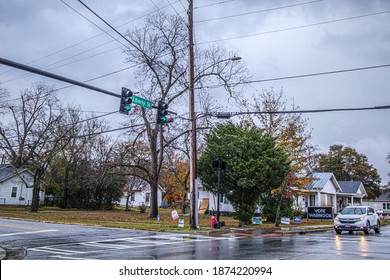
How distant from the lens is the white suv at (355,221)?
2284 centimetres

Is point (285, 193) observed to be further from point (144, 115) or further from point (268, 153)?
point (144, 115)

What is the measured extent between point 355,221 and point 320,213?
1353 centimetres

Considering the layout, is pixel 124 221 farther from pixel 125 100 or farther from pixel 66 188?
pixel 66 188

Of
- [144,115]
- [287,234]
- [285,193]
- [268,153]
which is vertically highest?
[144,115]

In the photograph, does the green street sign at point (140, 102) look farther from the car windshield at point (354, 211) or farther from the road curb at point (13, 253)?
the car windshield at point (354, 211)

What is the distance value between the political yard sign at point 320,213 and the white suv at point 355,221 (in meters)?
11.4

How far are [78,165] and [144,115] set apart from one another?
27.0m

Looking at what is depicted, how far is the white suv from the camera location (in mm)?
22844

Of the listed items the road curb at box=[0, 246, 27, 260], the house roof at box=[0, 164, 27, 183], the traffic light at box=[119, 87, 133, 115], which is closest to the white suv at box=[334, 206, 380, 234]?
the traffic light at box=[119, 87, 133, 115]

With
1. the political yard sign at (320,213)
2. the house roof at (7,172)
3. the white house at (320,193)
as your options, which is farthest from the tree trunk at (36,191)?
the white house at (320,193)

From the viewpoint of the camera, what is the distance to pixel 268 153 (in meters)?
24.7
